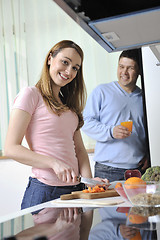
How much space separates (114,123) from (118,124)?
30 millimetres

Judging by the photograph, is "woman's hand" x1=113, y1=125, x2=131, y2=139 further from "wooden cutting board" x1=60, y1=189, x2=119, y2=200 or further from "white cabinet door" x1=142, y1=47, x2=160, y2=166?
"wooden cutting board" x1=60, y1=189, x2=119, y2=200

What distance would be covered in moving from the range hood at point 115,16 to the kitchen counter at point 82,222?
0.58 m

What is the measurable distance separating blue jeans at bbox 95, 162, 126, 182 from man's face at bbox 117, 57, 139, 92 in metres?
0.62

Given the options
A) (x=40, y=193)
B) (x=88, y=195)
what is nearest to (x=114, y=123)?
(x=40, y=193)

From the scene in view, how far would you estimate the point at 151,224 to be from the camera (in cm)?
71

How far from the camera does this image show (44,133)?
4.69 ft

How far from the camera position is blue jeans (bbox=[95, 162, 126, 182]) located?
2256 millimetres

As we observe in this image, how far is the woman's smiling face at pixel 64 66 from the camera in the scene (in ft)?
5.09

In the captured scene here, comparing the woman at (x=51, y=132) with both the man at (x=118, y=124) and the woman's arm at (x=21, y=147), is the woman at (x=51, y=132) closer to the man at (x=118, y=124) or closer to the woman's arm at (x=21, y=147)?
the woman's arm at (x=21, y=147)

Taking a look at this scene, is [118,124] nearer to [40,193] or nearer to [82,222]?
[40,193]

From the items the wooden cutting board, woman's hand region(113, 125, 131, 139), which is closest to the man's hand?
woman's hand region(113, 125, 131, 139)

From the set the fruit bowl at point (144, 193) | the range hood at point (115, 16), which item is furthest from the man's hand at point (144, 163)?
the fruit bowl at point (144, 193)

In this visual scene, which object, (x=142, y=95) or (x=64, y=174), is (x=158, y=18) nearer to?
(x=64, y=174)

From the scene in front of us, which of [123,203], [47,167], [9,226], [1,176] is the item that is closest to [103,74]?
[1,176]
